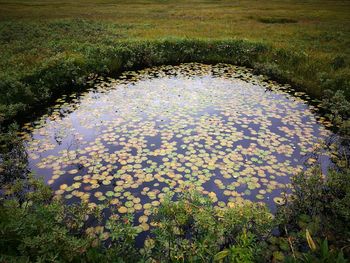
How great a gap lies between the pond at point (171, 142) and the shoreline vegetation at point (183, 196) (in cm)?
50

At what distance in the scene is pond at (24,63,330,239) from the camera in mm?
6273

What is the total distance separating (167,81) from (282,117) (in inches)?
217

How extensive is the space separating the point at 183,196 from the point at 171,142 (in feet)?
9.43

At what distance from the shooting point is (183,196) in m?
5.36

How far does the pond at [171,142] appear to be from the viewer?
6.27 m

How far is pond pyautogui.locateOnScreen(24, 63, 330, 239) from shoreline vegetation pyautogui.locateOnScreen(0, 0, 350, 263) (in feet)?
1.65

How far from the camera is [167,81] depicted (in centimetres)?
1330

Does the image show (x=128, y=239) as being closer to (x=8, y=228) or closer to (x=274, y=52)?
(x=8, y=228)

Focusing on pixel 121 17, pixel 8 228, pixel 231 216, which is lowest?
pixel 121 17

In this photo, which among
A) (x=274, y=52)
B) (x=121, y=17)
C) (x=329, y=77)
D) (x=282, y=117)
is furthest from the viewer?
(x=121, y=17)

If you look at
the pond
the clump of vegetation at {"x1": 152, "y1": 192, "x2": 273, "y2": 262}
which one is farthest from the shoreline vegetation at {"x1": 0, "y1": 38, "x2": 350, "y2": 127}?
the clump of vegetation at {"x1": 152, "y1": 192, "x2": 273, "y2": 262}

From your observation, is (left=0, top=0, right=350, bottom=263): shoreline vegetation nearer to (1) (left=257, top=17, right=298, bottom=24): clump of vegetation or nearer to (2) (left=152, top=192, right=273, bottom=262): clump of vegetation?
(2) (left=152, top=192, right=273, bottom=262): clump of vegetation

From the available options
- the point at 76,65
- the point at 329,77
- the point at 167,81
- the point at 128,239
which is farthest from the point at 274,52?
the point at 128,239

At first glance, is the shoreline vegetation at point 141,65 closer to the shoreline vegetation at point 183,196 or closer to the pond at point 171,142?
the shoreline vegetation at point 183,196
